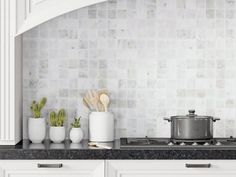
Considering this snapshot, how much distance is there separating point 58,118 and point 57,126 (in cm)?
5

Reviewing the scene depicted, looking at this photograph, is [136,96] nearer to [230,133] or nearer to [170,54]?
[170,54]

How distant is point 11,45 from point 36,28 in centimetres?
37

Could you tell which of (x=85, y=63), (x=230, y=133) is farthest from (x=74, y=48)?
(x=230, y=133)

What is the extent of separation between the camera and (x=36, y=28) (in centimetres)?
375

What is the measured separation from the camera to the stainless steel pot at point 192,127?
349 centimetres

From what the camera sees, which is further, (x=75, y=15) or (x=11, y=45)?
(x=75, y=15)

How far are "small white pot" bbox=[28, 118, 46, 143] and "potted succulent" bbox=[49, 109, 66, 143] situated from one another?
0.05m
